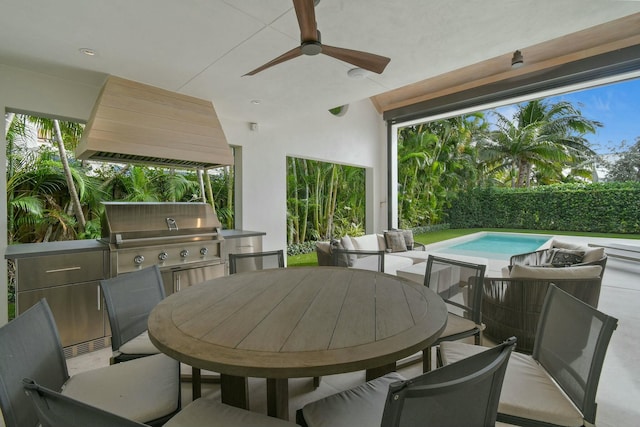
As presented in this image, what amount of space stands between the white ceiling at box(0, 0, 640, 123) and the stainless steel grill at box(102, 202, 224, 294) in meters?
1.38

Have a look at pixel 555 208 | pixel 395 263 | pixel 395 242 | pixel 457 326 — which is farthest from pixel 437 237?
pixel 457 326

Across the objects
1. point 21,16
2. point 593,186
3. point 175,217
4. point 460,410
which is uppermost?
point 21,16

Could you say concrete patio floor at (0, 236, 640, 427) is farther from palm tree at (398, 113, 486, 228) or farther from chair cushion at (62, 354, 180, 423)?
palm tree at (398, 113, 486, 228)

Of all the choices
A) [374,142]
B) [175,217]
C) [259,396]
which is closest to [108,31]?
[175,217]

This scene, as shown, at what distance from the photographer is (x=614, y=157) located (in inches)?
364

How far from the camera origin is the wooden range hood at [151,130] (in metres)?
2.75

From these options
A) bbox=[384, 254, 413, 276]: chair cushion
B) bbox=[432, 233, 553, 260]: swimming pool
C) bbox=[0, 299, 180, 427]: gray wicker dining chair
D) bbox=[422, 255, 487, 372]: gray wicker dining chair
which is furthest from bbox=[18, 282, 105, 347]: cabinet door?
bbox=[432, 233, 553, 260]: swimming pool

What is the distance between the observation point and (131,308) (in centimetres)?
184

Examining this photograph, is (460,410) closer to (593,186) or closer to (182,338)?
(182,338)

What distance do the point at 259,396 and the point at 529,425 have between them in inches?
63.4

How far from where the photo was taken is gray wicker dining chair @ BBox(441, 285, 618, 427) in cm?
112

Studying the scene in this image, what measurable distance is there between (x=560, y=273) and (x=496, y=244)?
7.87 metres

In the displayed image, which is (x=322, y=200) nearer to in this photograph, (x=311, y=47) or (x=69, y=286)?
(x=69, y=286)

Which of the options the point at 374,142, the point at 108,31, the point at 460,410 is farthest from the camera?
the point at 374,142
